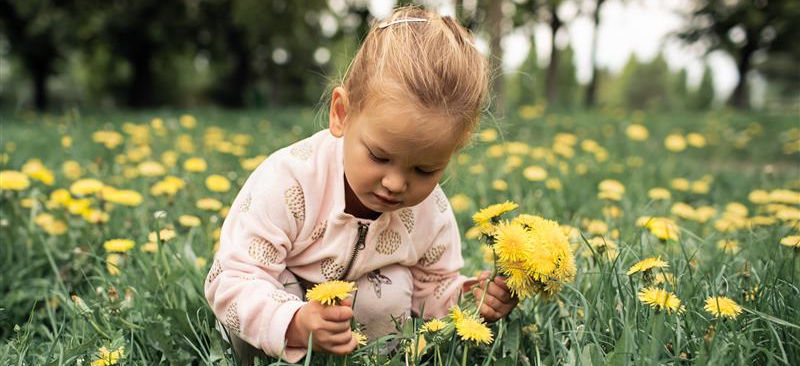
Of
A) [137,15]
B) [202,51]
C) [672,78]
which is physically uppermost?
[137,15]

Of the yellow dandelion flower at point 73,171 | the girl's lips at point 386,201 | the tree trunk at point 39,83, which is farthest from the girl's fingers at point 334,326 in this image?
the tree trunk at point 39,83

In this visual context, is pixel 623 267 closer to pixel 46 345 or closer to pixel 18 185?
pixel 46 345

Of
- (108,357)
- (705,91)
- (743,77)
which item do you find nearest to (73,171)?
(108,357)

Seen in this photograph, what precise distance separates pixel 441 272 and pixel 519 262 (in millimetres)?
379

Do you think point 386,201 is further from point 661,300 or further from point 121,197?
point 121,197

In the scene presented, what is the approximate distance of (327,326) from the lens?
1.02 m

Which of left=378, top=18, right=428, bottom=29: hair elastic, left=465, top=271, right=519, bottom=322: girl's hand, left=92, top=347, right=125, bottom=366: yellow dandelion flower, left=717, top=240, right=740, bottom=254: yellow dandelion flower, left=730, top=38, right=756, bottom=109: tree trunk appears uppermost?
left=378, top=18, right=428, bottom=29: hair elastic

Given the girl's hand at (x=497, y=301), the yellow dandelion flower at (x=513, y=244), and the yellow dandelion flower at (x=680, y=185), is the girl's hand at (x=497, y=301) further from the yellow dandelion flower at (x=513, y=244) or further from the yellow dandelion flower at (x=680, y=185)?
the yellow dandelion flower at (x=680, y=185)

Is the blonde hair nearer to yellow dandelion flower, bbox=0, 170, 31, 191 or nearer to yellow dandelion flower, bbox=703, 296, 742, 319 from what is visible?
yellow dandelion flower, bbox=703, 296, 742, 319

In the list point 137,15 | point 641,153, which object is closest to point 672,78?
point 137,15

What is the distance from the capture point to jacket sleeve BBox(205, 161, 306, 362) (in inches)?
44.0

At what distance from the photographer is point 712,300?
114 cm

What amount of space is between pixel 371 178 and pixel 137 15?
1597 centimetres

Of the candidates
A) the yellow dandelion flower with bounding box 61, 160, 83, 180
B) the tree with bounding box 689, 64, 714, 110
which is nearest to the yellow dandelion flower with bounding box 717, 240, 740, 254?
the yellow dandelion flower with bounding box 61, 160, 83, 180
